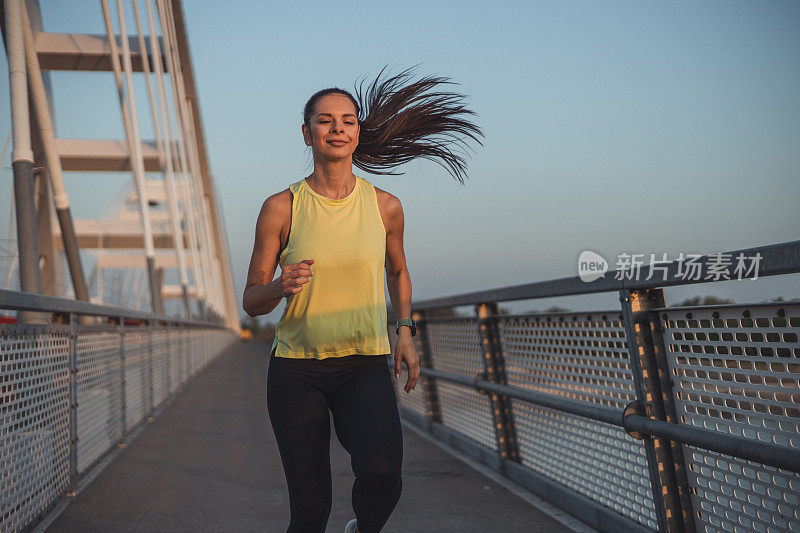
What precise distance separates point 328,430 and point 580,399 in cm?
179

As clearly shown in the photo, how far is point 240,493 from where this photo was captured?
5.15 meters

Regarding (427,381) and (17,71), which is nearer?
(427,381)

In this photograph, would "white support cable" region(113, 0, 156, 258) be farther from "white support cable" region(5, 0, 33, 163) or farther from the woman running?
the woman running

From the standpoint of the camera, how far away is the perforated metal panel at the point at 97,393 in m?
5.52

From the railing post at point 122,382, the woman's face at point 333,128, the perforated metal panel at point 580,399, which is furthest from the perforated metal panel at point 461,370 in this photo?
the woman's face at point 333,128

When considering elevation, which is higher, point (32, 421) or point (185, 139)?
point (185, 139)

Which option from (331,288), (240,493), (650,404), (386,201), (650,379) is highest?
(386,201)

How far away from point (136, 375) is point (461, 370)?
3.68 m

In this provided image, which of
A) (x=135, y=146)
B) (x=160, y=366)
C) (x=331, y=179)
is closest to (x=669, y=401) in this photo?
(x=331, y=179)

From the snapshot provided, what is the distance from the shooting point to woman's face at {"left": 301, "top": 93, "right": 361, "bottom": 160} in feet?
9.91

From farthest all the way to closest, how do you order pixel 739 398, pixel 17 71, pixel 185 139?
pixel 185 139 → pixel 17 71 → pixel 739 398

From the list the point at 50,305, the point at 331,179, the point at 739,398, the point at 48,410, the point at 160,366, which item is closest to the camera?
the point at 739,398

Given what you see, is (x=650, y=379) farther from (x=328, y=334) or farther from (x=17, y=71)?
(x=17, y=71)

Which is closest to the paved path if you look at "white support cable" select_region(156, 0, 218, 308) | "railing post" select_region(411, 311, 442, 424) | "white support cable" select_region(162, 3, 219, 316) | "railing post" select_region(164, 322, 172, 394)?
"railing post" select_region(411, 311, 442, 424)
